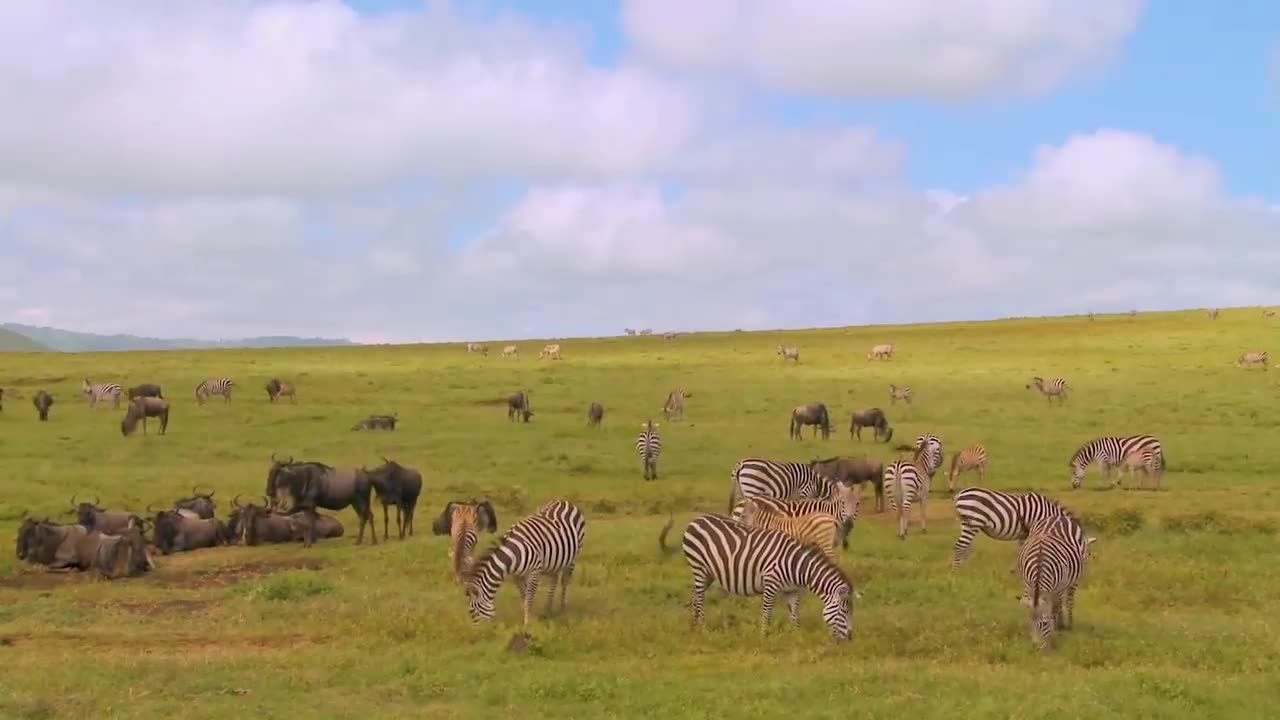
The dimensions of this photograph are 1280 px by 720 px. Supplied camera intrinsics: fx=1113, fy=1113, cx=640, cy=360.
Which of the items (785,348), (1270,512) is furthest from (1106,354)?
(1270,512)

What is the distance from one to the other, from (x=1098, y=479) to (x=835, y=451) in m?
7.42

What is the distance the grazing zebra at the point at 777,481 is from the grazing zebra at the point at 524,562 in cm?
767

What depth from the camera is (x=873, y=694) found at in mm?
11344

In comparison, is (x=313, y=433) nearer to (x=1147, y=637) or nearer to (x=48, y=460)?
(x=48, y=460)

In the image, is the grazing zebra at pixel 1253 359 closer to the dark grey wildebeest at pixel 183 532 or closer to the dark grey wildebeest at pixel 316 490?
the dark grey wildebeest at pixel 316 490

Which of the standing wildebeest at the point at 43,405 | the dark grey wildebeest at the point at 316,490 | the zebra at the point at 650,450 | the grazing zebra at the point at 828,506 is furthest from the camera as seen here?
the standing wildebeest at the point at 43,405

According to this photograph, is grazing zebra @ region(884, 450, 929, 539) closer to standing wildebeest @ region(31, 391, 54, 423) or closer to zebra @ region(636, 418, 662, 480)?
zebra @ region(636, 418, 662, 480)

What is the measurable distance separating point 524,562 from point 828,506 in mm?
6578

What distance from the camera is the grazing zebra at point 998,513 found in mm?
17609

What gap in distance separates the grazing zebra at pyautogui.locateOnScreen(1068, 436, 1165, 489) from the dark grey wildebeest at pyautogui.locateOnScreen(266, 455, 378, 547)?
17.5 meters

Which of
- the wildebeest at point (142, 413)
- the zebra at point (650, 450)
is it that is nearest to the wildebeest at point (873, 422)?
the zebra at point (650, 450)

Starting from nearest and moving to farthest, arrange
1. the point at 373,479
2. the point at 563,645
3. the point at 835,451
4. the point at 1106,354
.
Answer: the point at 563,645, the point at 373,479, the point at 835,451, the point at 1106,354

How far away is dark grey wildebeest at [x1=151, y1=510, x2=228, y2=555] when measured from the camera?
2056 centimetres

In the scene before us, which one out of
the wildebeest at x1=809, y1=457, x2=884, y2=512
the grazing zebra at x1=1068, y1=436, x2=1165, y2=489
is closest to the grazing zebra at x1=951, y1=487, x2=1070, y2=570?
the wildebeest at x1=809, y1=457, x2=884, y2=512
